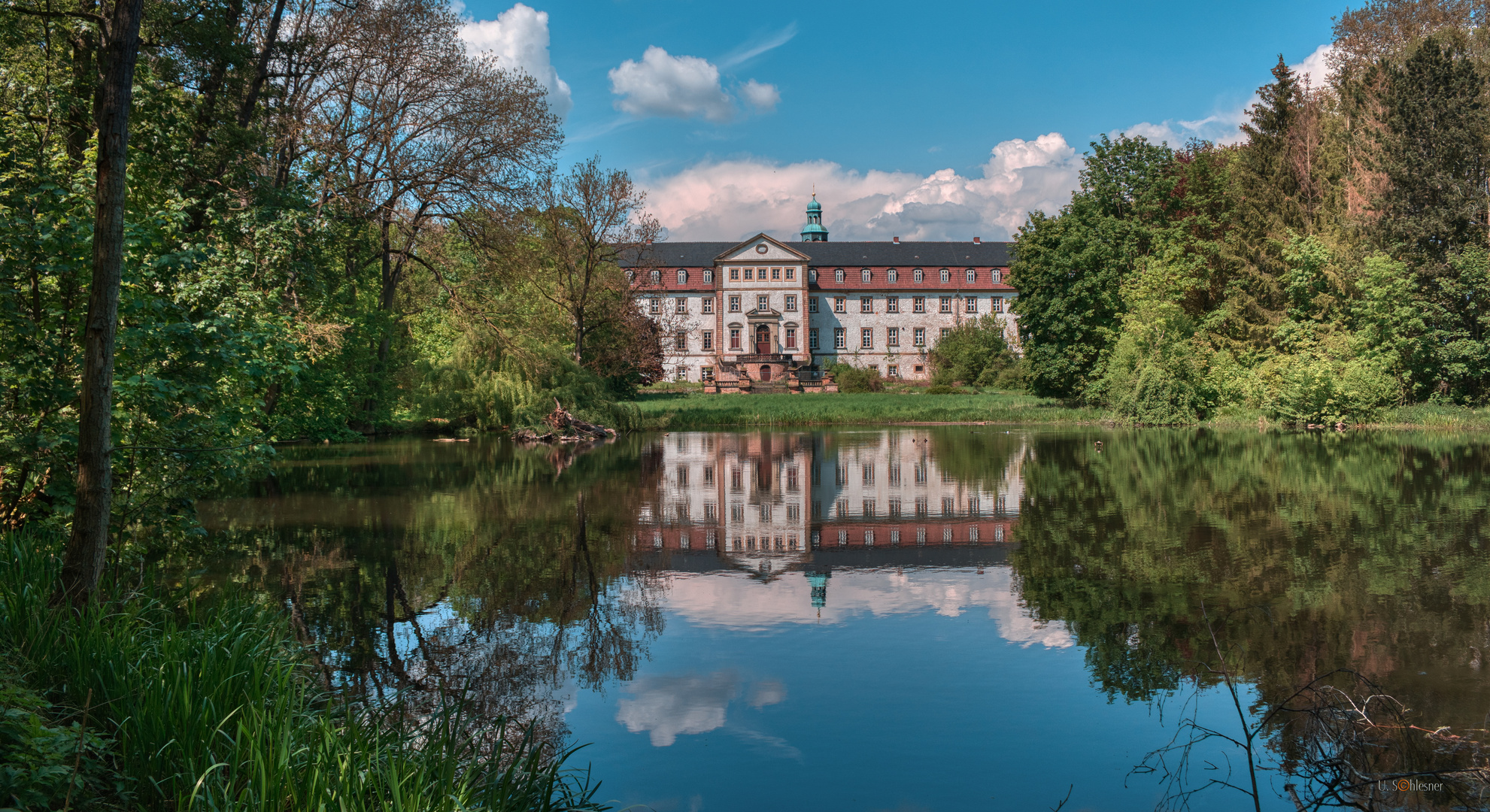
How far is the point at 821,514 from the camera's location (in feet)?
48.8

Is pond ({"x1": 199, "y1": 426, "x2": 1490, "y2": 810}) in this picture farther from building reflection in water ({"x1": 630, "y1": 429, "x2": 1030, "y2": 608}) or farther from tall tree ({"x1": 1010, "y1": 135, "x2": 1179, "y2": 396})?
tall tree ({"x1": 1010, "y1": 135, "x2": 1179, "y2": 396})

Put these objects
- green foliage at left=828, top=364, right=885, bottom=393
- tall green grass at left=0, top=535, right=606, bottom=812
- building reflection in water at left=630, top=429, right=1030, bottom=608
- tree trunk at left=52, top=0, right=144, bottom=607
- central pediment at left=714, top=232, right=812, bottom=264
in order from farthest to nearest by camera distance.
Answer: central pediment at left=714, top=232, right=812, bottom=264
green foliage at left=828, top=364, right=885, bottom=393
building reflection in water at left=630, top=429, right=1030, bottom=608
tree trunk at left=52, top=0, right=144, bottom=607
tall green grass at left=0, top=535, right=606, bottom=812

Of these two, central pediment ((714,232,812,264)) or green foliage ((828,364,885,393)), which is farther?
central pediment ((714,232,812,264))

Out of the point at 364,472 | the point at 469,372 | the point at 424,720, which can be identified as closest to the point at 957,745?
the point at 424,720

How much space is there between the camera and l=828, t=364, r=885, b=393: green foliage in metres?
60.6

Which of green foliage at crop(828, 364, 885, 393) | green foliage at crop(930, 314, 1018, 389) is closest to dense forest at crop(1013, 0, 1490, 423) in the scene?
green foliage at crop(930, 314, 1018, 389)

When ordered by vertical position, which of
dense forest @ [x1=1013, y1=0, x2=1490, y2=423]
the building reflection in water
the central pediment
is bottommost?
the building reflection in water

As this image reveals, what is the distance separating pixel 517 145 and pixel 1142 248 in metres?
29.1

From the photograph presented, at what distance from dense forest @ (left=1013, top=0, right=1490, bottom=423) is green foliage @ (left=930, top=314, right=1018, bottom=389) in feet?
55.3

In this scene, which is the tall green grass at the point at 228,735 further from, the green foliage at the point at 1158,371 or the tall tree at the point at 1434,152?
the tall tree at the point at 1434,152

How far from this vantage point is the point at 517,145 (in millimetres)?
24078

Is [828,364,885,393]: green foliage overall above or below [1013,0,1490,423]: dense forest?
below

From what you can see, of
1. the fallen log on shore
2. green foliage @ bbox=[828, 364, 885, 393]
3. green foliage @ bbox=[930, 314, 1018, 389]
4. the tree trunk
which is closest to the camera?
the tree trunk

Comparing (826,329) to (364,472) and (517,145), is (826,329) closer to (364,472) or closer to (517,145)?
(517,145)
